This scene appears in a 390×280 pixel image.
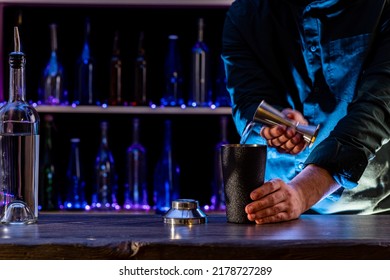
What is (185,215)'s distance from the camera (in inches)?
49.3

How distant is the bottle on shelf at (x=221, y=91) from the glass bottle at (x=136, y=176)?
13.3 inches

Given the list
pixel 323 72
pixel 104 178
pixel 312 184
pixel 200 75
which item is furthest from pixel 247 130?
pixel 104 178

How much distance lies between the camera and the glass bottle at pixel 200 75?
282 centimetres

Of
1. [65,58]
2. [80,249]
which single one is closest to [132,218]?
[80,249]

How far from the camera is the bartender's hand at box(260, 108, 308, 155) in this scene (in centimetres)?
156

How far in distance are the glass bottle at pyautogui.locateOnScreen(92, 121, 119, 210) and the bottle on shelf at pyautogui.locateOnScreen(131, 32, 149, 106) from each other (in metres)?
0.18

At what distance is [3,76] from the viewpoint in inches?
112

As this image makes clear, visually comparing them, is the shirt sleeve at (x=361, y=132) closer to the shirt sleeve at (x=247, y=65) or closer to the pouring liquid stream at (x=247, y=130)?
the pouring liquid stream at (x=247, y=130)

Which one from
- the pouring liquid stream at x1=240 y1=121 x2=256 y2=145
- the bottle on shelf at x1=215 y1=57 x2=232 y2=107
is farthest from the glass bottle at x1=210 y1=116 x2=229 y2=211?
the pouring liquid stream at x1=240 y1=121 x2=256 y2=145

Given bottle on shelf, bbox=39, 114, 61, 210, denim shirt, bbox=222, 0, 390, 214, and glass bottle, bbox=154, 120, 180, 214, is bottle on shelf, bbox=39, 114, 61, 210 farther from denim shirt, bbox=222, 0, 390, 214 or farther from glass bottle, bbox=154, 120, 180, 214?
denim shirt, bbox=222, 0, 390, 214

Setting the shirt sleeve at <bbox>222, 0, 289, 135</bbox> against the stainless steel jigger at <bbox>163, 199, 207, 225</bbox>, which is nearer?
the stainless steel jigger at <bbox>163, 199, 207, 225</bbox>

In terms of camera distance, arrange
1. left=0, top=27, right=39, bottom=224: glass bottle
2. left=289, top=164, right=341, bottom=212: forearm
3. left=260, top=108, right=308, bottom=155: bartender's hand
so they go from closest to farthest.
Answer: left=0, top=27, right=39, bottom=224: glass bottle < left=289, top=164, right=341, bottom=212: forearm < left=260, top=108, right=308, bottom=155: bartender's hand

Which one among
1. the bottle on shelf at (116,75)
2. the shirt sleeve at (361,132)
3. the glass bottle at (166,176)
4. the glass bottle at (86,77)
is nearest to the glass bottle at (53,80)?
the glass bottle at (86,77)

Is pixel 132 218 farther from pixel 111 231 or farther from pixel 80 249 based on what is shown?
pixel 80 249
